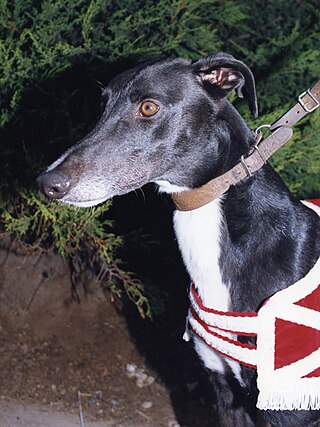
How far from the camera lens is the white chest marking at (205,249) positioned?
2926 millimetres

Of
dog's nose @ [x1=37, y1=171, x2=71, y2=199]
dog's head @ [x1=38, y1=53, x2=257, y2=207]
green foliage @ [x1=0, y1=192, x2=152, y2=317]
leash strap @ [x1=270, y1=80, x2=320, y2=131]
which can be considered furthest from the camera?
green foliage @ [x1=0, y1=192, x2=152, y2=317]

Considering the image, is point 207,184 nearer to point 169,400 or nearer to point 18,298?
point 169,400

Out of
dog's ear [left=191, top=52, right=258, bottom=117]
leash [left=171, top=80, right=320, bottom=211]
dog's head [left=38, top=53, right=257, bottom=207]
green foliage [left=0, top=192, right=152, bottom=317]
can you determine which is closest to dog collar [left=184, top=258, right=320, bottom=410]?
leash [left=171, top=80, right=320, bottom=211]

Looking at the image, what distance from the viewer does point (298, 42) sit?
4.55 metres

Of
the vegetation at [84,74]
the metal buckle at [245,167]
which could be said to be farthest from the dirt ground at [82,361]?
the metal buckle at [245,167]

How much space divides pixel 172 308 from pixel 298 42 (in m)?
1.89

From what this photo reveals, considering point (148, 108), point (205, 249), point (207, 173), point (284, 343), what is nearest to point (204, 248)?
point (205, 249)

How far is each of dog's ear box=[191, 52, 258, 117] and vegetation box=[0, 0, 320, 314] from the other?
39.4 inches

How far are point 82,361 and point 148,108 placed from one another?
2357 mm

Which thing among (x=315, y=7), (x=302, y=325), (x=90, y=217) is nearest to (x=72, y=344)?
(x=90, y=217)

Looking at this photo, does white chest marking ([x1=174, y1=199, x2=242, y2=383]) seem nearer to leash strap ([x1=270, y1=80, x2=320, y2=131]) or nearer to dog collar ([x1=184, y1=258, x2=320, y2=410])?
dog collar ([x1=184, y1=258, x2=320, y2=410])

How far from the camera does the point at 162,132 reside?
2.86 m

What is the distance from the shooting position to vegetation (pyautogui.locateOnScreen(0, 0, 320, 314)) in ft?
12.9

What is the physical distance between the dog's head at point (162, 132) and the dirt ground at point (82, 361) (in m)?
1.86
